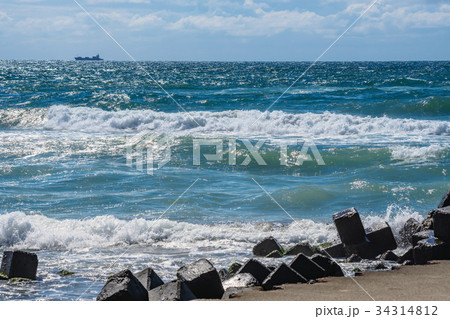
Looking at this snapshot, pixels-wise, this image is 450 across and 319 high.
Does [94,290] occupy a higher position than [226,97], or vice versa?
[226,97]

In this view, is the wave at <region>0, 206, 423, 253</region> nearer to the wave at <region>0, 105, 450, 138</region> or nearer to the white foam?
the white foam

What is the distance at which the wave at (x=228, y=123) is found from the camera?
18859 mm

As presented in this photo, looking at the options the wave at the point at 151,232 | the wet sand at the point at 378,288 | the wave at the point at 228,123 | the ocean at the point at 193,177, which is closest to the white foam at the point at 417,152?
the ocean at the point at 193,177

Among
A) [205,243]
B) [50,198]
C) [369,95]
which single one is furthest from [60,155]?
[369,95]

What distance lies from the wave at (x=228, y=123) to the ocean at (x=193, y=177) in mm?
69

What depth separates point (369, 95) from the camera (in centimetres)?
2767

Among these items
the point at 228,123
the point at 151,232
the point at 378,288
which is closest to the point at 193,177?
the point at 151,232

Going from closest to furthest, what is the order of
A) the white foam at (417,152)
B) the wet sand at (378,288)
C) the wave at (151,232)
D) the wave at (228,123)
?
1. the wet sand at (378,288)
2. the wave at (151,232)
3. the white foam at (417,152)
4. the wave at (228,123)

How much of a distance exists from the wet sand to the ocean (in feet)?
5.11

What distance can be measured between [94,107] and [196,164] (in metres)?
12.7

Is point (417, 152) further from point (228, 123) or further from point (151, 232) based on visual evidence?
point (151, 232)

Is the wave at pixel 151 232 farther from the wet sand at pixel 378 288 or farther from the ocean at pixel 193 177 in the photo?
the wet sand at pixel 378 288

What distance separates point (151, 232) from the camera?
8031 mm
